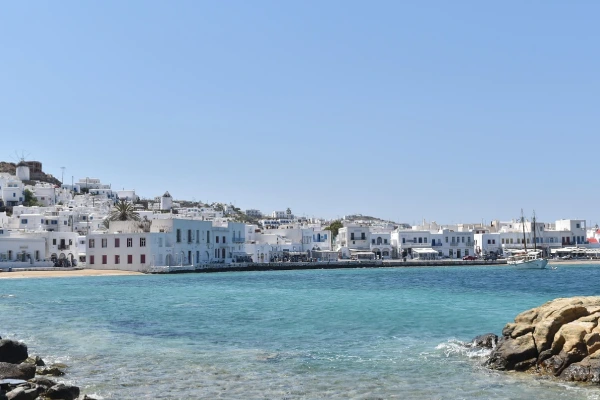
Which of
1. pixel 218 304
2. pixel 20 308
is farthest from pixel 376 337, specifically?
→ pixel 20 308

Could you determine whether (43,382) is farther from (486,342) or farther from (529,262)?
(529,262)

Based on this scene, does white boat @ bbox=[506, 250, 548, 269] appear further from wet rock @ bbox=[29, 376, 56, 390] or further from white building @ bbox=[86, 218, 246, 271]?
wet rock @ bbox=[29, 376, 56, 390]

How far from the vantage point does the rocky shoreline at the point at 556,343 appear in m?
16.8

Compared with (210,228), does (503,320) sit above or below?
below

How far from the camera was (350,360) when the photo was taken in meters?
19.8

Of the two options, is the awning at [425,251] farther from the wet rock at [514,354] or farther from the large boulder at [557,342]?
the wet rock at [514,354]

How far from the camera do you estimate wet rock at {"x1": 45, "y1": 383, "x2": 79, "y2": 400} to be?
14570 millimetres

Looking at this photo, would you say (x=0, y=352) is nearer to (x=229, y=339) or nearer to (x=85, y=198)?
(x=229, y=339)

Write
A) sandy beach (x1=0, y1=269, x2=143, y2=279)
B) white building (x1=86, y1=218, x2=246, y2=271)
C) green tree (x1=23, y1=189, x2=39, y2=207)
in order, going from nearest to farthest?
sandy beach (x1=0, y1=269, x2=143, y2=279)
white building (x1=86, y1=218, x2=246, y2=271)
green tree (x1=23, y1=189, x2=39, y2=207)

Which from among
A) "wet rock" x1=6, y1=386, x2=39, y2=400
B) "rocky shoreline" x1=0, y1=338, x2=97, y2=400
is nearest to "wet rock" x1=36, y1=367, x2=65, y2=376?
"rocky shoreline" x1=0, y1=338, x2=97, y2=400

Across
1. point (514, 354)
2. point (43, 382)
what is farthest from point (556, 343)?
point (43, 382)

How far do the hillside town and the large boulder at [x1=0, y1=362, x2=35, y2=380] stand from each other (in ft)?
215

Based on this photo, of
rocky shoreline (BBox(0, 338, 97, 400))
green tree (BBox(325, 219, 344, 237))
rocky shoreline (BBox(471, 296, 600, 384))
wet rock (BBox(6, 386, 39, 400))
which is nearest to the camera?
wet rock (BBox(6, 386, 39, 400))

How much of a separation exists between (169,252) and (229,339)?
62213mm
